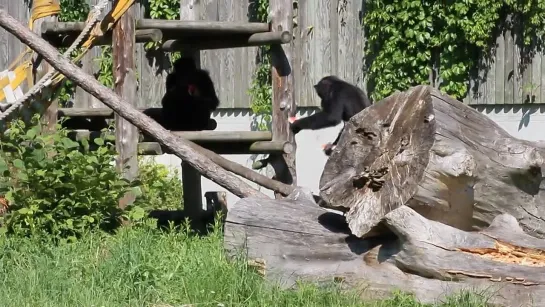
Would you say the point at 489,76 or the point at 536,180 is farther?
the point at 489,76

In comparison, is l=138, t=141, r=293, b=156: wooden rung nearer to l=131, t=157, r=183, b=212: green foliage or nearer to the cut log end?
l=131, t=157, r=183, b=212: green foliage

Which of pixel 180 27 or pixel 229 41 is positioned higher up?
pixel 180 27

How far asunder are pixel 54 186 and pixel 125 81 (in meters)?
1.38

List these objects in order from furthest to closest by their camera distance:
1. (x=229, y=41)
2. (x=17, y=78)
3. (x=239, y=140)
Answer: (x=229, y=41) < (x=239, y=140) < (x=17, y=78)

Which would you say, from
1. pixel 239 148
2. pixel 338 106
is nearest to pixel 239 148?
pixel 239 148

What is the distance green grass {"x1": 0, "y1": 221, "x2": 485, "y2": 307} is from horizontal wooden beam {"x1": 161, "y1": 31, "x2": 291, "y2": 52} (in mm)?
2510

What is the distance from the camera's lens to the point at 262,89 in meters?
12.3

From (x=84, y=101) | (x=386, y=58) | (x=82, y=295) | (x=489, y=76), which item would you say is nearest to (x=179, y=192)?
(x=84, y=101)

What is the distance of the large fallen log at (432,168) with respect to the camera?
5.68 m

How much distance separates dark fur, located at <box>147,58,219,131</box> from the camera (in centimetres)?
984

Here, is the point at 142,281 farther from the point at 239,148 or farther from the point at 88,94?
the point at 88,94

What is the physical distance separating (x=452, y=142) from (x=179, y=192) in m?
7.36

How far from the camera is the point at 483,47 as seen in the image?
10.8m

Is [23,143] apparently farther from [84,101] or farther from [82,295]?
[84,101]
